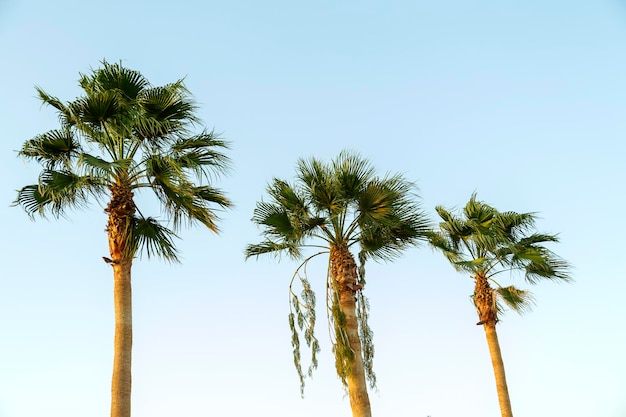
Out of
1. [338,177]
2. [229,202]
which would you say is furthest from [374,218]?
[229,202]

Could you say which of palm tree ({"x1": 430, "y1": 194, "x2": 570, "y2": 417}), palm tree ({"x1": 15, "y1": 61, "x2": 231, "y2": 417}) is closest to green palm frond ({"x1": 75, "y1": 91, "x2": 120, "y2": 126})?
palm tree ({"x1": 15, "y1": 61, "x2": 231, "y2": 417})

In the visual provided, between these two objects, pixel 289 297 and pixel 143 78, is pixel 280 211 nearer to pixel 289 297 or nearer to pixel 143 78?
pixel 289 297

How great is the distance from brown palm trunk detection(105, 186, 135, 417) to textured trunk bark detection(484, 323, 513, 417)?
1030 centimetres

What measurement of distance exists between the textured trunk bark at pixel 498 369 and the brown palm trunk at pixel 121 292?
33.8 ft

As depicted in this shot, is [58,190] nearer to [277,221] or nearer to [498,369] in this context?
[277,221]

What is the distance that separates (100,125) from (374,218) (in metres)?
5.71

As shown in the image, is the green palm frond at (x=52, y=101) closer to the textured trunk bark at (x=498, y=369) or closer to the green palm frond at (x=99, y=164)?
the green palm frond at (x=99, y=164)

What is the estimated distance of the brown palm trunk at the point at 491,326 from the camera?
17109 millimetres

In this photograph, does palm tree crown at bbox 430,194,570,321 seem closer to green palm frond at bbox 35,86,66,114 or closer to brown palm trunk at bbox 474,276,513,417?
brown palm trunk at bbox 474,276,513,417

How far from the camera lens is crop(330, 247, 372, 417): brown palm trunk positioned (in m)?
12.9

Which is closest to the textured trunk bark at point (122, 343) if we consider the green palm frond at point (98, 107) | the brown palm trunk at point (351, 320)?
the green palm frond at point (98, 107)

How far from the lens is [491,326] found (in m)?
17.8

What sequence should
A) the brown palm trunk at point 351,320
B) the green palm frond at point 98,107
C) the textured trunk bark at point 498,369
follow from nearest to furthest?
the green palm frond at point 98,107 < the brown palm trunk at point 351,320 < the textured trunk bark at point 498,369

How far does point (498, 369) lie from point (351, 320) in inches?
230
